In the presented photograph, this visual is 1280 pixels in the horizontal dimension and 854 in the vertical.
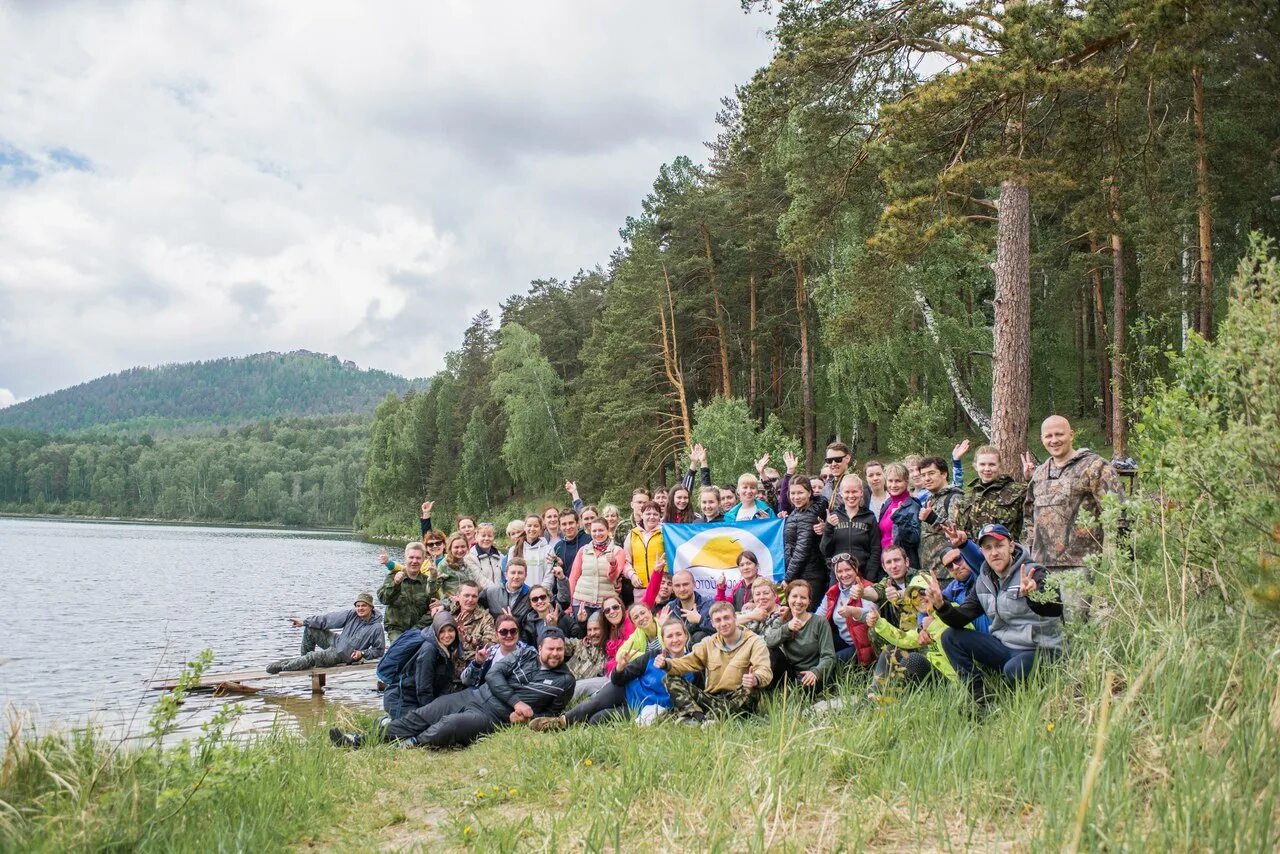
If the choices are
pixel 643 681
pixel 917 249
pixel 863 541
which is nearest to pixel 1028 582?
pixel 863 541

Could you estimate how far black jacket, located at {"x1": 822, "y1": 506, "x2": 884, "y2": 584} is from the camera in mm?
7965

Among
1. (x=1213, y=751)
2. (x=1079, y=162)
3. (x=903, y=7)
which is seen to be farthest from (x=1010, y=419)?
(x=1213, y=751)

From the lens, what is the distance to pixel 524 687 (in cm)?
775

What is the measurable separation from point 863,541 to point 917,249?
488 centimetres

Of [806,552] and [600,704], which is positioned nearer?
[600,704]

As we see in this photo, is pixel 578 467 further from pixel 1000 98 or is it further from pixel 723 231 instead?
pixel 1000 98

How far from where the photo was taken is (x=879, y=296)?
1399cm

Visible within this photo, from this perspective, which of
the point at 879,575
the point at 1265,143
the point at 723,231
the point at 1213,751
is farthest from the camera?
the point at 723,231

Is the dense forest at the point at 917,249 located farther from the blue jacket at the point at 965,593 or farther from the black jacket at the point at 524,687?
the black jacket at the point at 524,687

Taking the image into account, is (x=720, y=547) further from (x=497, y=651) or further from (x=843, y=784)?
(x=843, y=784)

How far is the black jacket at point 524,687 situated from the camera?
7730mm

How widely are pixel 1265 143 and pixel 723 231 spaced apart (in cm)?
1628

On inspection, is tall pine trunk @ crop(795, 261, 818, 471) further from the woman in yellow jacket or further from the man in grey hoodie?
the woman in yellow jacket

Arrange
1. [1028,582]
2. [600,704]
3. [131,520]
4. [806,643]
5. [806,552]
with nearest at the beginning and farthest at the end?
1. [1028,582]
2. [806,643]
3. [600,704]
4. [806,552]
5. [131,520]
